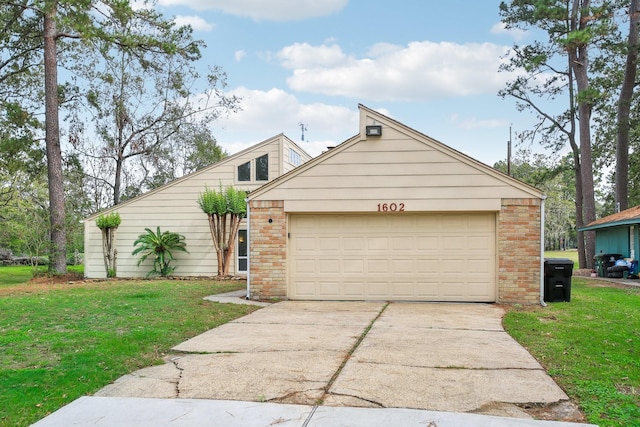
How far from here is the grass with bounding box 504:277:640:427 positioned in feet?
13.7

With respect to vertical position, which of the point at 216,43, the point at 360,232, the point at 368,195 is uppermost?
the point at 216,43

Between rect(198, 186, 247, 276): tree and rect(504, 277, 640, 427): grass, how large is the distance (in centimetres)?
910

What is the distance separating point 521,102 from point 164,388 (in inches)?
1038

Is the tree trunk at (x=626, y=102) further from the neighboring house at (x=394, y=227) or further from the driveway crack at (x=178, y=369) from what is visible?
the driveway crack at (x=178, y=369)

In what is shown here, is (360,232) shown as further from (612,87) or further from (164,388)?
A: (612,87)

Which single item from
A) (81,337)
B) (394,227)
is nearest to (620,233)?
(394,227)

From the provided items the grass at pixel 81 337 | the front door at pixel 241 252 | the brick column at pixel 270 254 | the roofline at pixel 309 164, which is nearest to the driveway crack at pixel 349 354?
the grass at pixel 81 337

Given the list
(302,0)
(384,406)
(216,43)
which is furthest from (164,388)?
(216,43)

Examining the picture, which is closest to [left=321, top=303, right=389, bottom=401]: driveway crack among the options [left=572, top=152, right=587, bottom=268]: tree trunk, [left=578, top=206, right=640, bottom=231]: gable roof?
[left=578, top=206, right=640, bottom=231]: gable roof

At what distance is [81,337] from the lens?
653 cm

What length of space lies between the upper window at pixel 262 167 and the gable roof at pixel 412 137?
6.11 m

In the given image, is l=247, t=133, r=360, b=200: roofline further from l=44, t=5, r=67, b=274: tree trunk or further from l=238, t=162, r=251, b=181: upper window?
l=44, t=5, r=67, b=274: tree trunk

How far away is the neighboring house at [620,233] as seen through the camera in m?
18.2

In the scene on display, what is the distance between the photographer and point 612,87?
24.6m
